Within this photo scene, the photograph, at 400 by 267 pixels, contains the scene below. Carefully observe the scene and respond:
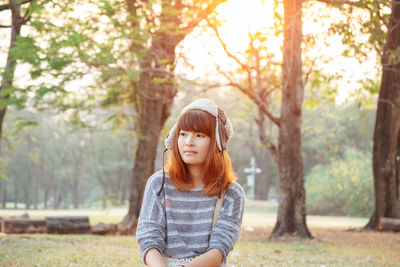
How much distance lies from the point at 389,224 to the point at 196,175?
36.9ft

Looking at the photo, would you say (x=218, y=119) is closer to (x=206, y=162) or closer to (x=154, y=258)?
(x=206, y=162)

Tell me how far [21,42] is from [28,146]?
42.0 meters

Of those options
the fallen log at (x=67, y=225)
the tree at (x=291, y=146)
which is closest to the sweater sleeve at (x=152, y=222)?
the tree at (x=291, y=146)

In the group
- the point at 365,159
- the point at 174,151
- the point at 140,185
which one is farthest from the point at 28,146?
the point at 174,151

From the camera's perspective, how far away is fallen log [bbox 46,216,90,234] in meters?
13.5

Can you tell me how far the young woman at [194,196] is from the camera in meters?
3.54

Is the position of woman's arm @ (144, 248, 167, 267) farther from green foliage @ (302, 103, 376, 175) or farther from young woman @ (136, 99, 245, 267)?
green foliage @ (302, 103, 376, 175)

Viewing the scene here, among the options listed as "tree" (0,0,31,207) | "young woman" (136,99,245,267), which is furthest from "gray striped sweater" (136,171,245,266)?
"tree" (0,0,31,207)

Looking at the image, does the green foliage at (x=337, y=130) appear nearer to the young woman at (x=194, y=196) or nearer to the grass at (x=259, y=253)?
the grass at (x=259, y=253)

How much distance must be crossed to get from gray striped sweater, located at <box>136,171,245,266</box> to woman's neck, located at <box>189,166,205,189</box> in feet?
0.17

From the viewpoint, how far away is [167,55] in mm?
13906

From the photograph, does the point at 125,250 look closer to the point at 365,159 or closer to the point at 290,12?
the point at 290,12

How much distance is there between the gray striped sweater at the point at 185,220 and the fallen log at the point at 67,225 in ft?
34.5

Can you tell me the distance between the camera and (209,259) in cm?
339
